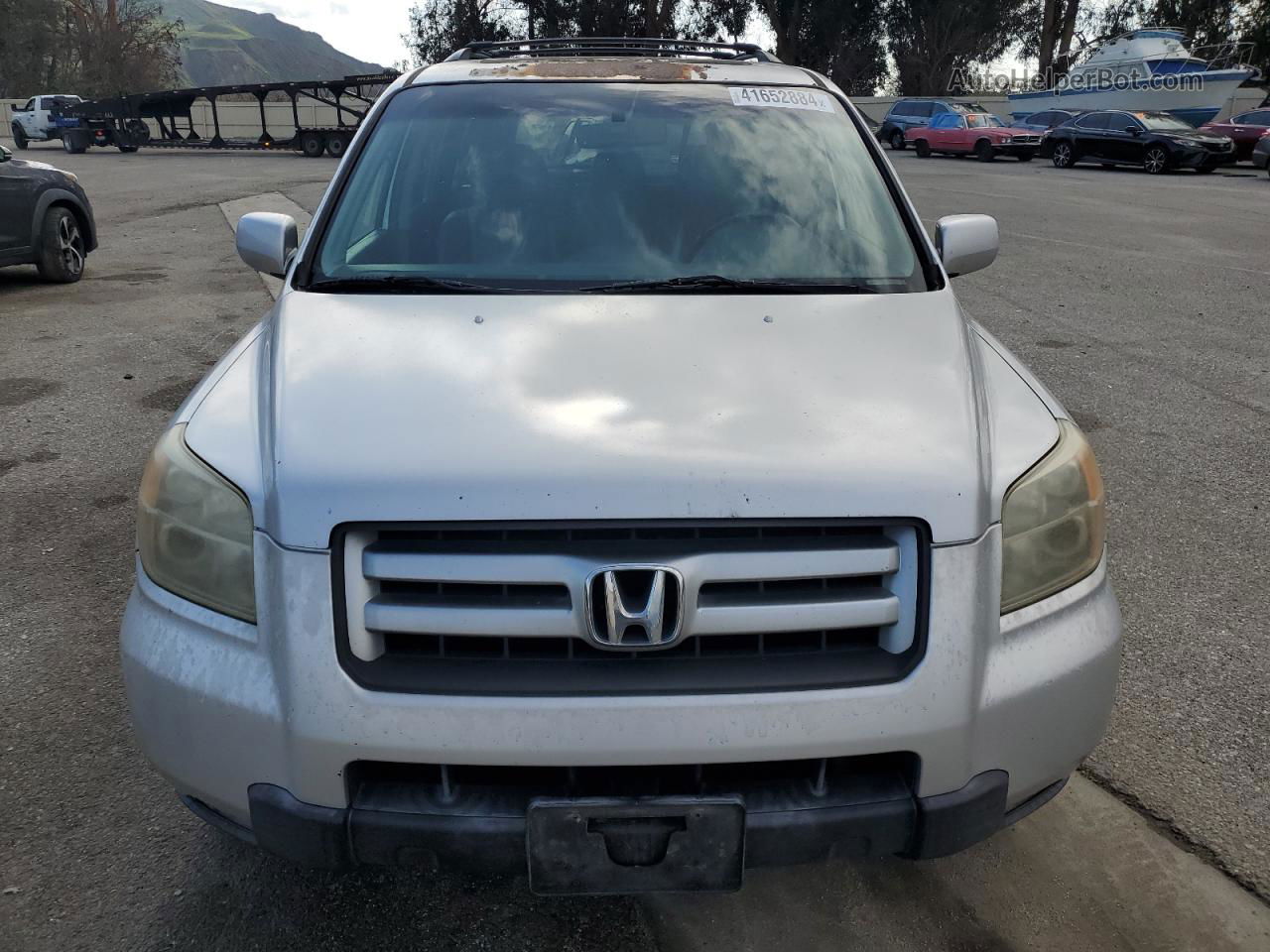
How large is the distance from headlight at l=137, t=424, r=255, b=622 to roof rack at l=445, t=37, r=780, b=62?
8.82 ft

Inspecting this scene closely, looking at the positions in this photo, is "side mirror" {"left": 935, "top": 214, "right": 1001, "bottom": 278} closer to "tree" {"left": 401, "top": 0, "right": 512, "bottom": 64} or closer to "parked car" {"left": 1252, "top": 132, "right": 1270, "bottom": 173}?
"parked car" {"left": 1252, "top": 132, "right": 1270, "bottom": 173}

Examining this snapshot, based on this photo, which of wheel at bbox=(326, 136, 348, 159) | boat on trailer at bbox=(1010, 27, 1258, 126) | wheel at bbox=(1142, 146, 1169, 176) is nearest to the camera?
wheel at bbox=(1142, 146, 1169, 176)

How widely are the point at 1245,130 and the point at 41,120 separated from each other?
132ft

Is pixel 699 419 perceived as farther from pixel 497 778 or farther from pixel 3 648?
pixel 3 648

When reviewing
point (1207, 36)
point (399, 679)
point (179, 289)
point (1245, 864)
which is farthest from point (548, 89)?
point (1207, 36)

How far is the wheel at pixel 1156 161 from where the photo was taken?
2455 centimetres

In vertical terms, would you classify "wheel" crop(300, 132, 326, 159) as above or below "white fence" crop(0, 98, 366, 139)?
below

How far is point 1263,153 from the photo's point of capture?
23.8m

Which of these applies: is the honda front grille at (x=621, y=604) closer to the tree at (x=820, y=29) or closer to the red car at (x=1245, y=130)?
the red car at (x=1245, y=130)

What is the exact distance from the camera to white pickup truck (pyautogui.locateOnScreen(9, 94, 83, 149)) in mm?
39562

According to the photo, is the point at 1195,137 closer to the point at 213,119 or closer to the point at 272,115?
the point at 272,115

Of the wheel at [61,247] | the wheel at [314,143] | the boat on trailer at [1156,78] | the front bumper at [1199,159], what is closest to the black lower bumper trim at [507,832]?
the wheel at [61,247]

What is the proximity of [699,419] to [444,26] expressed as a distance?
52.6 meters

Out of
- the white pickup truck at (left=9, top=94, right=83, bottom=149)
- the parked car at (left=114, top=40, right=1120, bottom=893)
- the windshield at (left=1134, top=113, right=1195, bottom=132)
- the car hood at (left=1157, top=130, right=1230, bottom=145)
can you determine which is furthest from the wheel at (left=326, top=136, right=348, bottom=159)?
the parked car at (left=114, top=40, right=1120, bottom=893)
